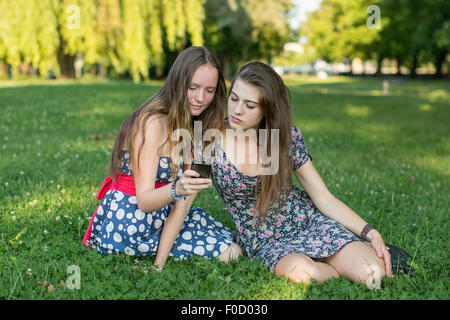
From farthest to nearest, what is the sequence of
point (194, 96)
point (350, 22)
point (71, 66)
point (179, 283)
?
point (350, 22), point (71, 66), point (194, 96), point (179, 283)

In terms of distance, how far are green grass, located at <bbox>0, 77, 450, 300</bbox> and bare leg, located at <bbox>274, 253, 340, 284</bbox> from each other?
6 cm

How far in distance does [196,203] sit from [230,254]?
145 cm

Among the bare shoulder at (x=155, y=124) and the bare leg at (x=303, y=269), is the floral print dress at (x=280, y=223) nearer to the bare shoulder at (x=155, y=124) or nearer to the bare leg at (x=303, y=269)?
the bare leg at (x=303, y=269)

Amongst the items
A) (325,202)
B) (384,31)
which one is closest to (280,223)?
(325,202)

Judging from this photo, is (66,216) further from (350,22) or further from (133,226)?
(350,22)

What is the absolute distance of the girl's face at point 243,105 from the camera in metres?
3.11

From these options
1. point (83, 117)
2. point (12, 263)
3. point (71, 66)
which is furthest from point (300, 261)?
point (71, 66)

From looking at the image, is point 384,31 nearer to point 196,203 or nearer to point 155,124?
point 196,203

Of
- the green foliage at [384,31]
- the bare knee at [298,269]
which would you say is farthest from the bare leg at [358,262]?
the green foliage at [384,31]

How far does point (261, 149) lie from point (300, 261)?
34.1 inches

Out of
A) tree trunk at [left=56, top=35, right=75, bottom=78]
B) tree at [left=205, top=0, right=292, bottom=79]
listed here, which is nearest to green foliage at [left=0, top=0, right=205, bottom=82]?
tree trunk at [left=56, top=35, right=75, bottom=78]

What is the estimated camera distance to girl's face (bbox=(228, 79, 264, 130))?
3.11 m

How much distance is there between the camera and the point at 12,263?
10.4ft
